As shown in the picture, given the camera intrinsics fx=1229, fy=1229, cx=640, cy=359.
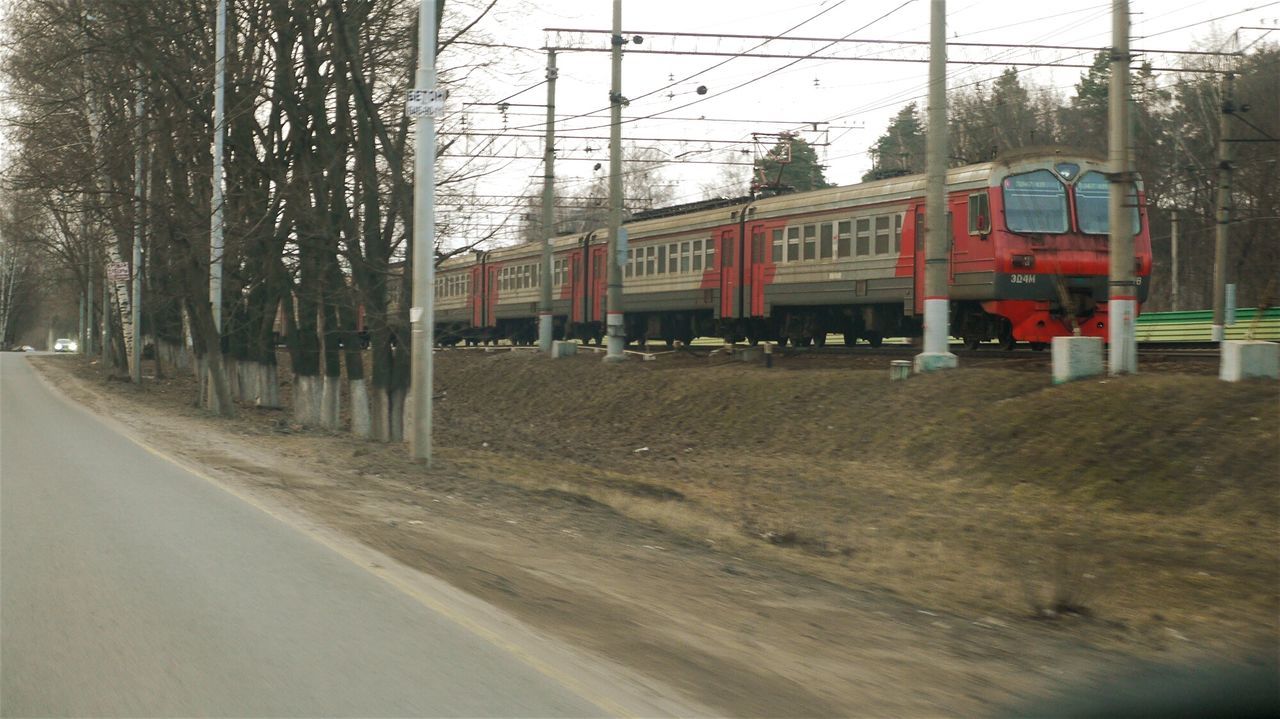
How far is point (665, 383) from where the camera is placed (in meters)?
26.7

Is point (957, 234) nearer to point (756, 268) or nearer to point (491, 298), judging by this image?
point (756, 268)

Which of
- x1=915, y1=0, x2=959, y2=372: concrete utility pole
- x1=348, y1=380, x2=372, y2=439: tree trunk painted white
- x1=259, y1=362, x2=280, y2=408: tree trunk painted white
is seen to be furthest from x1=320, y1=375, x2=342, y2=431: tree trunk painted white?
x1=915, y1=0, x2=959, y2=372: concrete utility pole

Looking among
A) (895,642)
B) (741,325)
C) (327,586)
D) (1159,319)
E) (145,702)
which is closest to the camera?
(145,702)

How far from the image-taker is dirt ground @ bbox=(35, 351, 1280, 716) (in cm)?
653

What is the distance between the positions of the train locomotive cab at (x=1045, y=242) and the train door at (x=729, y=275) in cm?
836

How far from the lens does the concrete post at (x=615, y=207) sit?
2986 cm

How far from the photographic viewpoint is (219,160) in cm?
2600

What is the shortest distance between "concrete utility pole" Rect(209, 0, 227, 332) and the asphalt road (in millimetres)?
15739

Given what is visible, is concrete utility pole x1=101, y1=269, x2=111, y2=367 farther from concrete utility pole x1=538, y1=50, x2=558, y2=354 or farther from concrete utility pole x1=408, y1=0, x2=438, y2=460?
concrete utility pole x1=408, y1=0, x2=438, y2=460

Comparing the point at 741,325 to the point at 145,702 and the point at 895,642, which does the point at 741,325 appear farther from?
the point at 145,702

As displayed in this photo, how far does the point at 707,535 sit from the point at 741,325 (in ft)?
68.1

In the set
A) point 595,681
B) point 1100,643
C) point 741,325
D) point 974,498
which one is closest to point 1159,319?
point 741,325

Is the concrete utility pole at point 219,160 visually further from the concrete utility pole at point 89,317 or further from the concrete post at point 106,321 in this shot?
the concrete post at point 106,321

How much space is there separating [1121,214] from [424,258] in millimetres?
9607
